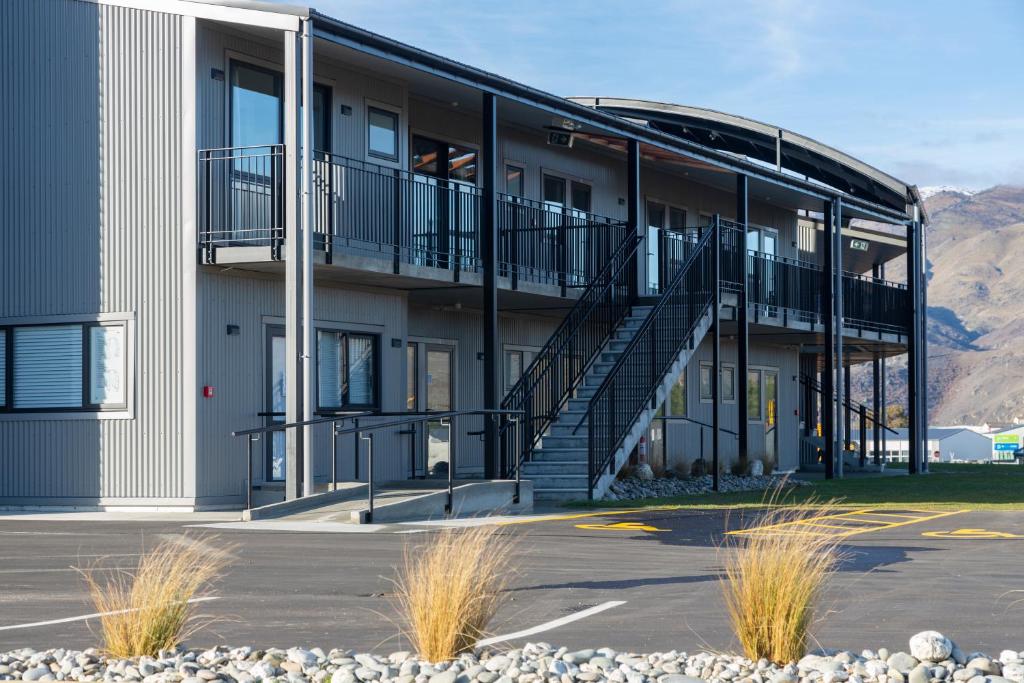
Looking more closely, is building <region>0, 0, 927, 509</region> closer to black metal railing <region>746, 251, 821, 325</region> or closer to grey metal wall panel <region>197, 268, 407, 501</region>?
grey metal wall panel <region>197, 268, 407, 501</region>

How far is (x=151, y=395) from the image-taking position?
18.1 meters

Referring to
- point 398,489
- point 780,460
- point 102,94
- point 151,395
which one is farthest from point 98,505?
point 780,460

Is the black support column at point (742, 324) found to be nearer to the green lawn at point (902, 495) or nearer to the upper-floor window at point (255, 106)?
the green lawn at point (902, 495)

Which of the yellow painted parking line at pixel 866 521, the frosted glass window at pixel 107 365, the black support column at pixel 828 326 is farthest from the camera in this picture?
the black support column at pixel 828 326

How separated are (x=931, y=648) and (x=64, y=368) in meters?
14.3

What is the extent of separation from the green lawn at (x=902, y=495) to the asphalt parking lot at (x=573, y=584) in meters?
3.26

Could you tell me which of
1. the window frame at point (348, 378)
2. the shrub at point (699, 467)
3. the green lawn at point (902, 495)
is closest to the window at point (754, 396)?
the green lawn at point (902, 495)

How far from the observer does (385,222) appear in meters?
19.8

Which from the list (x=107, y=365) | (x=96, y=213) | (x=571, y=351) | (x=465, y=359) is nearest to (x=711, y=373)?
(x=465, y=359)

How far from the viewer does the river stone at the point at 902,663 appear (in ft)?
22.3

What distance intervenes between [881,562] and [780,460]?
2282cm

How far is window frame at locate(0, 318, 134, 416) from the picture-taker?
18266 millimetres

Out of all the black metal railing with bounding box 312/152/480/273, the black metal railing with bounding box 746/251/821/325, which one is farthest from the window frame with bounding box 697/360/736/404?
the black metal railing with bounding box 312/152/480/273

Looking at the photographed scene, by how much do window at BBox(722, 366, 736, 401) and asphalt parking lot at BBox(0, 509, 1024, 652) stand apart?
15.8 m
